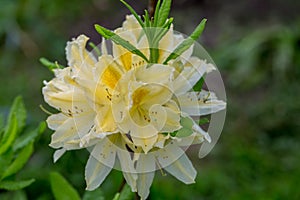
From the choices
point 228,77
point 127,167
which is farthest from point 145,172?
point 228,77

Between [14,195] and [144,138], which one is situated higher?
[144,138]

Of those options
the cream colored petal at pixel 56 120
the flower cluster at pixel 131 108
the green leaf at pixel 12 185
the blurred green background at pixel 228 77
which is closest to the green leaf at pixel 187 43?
the flower cluster at pixel 131 108

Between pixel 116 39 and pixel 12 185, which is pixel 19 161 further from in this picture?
pixel 116 39

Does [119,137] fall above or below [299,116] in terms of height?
above

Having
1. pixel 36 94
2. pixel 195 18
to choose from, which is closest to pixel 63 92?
pixel 36 94

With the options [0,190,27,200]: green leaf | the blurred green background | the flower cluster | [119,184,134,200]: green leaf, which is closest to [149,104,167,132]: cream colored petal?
the flower cluster

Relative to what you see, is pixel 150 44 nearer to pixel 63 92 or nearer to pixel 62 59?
pixel 63 92

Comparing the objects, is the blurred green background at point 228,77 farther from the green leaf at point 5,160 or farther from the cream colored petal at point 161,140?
the cream colored petal at point 161,140
